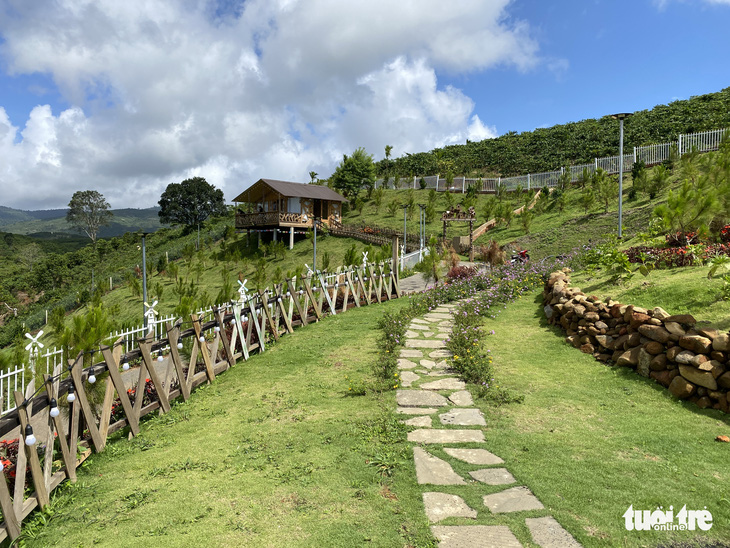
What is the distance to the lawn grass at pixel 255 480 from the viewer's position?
3.14m

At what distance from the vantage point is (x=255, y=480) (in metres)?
3.85

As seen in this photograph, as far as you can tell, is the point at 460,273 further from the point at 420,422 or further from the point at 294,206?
the point at 294,206

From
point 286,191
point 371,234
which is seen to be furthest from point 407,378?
point 286,191

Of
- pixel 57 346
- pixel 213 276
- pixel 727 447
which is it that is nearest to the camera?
pixel 727 447

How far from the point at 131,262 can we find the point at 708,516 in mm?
51619

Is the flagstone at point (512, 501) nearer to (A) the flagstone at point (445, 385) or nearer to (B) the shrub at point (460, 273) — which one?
(A) the flagstone at point (445, 385)

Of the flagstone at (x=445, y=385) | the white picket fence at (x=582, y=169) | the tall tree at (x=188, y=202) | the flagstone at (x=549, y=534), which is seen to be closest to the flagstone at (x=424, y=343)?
the flagstone at (x=445, y=385)

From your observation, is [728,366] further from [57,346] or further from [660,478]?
[57,346]

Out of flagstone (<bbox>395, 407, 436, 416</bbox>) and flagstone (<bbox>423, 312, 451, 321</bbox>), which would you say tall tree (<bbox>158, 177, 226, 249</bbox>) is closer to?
flagstone (<bbox>423, 312, 451, 321</bbox>)

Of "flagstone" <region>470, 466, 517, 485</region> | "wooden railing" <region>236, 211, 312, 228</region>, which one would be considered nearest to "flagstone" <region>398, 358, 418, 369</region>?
"flagstone" <region>470, 466, 517, 485</region>

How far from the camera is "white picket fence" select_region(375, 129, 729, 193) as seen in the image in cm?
2481

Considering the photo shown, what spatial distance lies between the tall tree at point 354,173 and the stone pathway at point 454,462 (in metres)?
34.1

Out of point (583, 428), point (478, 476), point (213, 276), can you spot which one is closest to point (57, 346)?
point (478, 476)

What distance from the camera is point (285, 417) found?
534 cm
